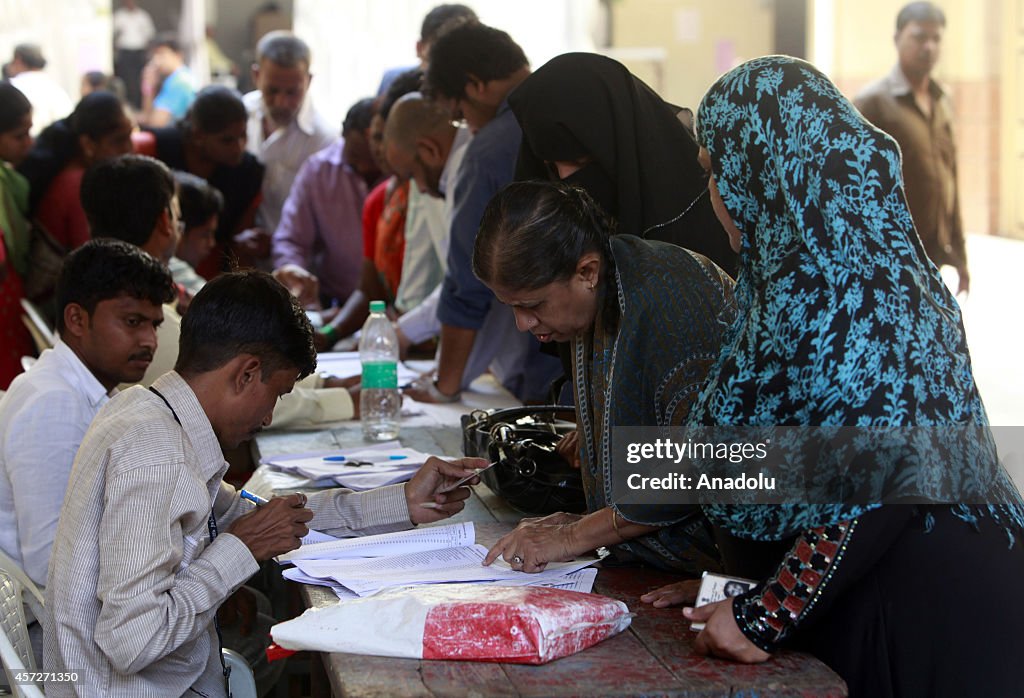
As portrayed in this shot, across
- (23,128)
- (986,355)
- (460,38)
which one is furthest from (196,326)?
(23,128)

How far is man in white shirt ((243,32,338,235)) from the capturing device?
18.9ft

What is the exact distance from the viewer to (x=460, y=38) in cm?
335

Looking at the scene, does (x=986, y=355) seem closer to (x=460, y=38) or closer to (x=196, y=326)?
(x=460, y=38)

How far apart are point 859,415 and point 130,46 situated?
9528mm

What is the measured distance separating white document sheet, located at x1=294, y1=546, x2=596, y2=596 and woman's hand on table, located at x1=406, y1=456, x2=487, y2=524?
8.0 inches

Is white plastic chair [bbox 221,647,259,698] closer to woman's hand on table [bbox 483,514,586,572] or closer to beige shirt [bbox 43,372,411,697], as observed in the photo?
beige shirt [bbox 43,372,411,697]

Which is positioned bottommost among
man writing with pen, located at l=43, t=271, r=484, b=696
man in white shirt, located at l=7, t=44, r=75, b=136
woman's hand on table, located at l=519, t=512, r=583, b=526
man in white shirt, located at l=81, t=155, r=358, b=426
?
woman's hand on table, located at l=519, t=512, r=583, b=526

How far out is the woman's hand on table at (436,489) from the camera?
218 cm

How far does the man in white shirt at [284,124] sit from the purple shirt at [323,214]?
0.48m

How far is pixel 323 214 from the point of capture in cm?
533

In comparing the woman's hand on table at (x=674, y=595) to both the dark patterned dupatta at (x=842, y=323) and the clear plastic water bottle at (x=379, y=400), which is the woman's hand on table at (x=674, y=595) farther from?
the clear plastic water bottle at (x=379, y=400)

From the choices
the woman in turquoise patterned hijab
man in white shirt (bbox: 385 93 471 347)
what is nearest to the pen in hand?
the woman in turquoise patterned hijab

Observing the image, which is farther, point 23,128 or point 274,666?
point 23,128

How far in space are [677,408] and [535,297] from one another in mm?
302
